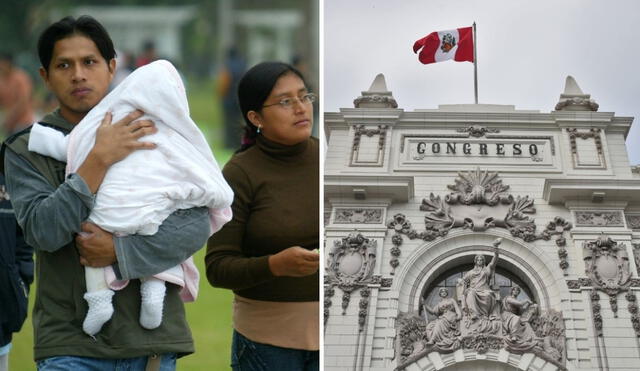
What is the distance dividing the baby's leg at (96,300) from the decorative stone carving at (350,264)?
18.0 ft

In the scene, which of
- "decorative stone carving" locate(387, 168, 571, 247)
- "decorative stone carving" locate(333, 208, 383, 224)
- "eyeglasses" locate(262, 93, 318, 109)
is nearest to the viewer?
"eyeglasses" locate(262, 93, 318, 109)

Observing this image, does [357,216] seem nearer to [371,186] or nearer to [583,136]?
[371,186]

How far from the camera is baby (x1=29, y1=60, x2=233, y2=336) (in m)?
3.32

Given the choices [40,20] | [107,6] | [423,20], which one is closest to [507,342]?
[423,20]

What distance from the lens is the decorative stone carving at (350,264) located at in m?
8.84

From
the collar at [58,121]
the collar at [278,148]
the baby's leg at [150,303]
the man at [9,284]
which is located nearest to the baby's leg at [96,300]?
the baby's leg at [150,303]

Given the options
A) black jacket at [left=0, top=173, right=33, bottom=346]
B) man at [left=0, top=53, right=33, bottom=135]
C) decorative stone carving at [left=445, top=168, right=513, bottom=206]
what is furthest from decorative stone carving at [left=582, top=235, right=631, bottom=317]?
man at [left=0, top=53, right=33, bottom=135]

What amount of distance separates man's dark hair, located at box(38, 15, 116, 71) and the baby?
202 mm

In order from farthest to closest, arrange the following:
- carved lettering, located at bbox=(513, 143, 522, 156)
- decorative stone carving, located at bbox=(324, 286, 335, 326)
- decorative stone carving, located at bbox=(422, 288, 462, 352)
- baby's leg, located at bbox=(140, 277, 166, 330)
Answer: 1. carved lettering, located at bbox=(513, 143, 522, 156)
2. decorative stone carving, located at bbox=(422, 288, 462, 352)
3. decorative stone carving, located at bbox=(324, 286, 335, 326)
4. baby's leg, located at bbox=(140, 277, 166, 330)

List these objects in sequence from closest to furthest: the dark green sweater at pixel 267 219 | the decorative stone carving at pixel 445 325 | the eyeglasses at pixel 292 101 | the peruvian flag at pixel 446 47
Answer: the dark green sweater at pixel 267 219
the eyeglasses at pixel 292 101
the peruvian flag at pixel 446 47
the decorative stone carving at pixel 445 325

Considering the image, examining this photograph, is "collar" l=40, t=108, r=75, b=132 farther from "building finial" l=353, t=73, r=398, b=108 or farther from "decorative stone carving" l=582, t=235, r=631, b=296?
"decorative stone carving" l=582, t=235, r=631, b=296

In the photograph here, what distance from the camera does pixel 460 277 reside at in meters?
9.69

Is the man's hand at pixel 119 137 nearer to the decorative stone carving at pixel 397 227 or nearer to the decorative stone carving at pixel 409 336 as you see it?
the decorative stone carving at pixel 409 336

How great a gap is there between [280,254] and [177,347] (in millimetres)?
548
